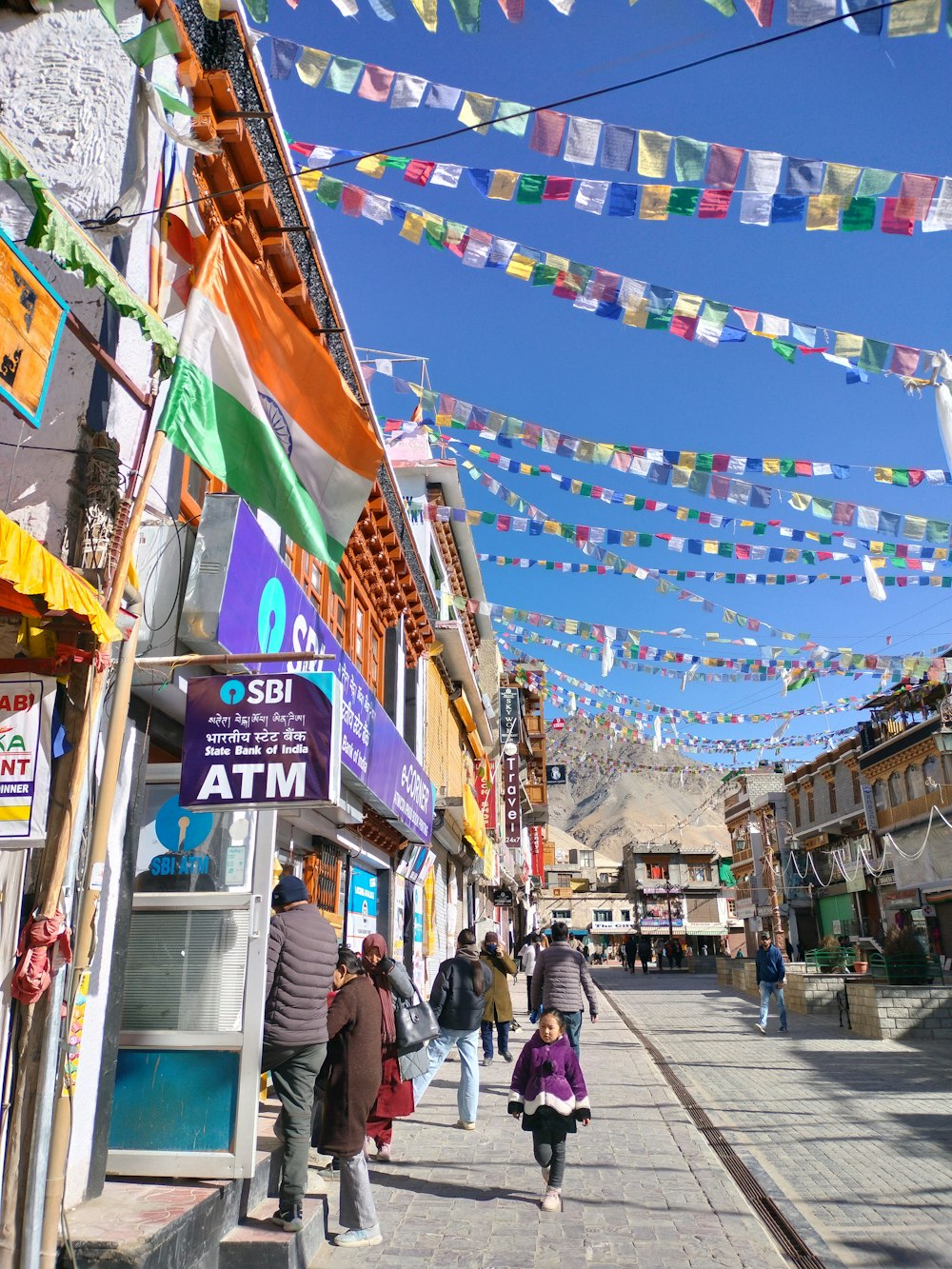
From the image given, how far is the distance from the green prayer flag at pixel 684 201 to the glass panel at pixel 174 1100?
20.5 feet

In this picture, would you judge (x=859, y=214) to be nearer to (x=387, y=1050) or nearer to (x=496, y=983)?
(x=387, y=1050)

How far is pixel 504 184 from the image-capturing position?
6.46 m

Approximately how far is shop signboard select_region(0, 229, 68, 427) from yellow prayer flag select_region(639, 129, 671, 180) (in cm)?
383

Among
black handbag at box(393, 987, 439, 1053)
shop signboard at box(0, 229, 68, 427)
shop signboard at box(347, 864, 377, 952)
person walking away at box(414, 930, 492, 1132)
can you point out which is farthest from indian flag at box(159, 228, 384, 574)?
shop signboard at box(347, 864, 377, 952)

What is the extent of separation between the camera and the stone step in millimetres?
4574

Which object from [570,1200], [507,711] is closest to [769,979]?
[570,1200]

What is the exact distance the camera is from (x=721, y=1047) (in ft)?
46.3

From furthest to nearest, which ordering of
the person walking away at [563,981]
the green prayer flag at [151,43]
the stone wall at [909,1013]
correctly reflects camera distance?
the stone wall at [909,1013]
the person walking away at [563,981]
the green prayer flag at [151,43]

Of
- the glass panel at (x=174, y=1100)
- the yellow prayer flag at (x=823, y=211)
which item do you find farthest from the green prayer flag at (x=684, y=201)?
the glass panel at (x=174, y=1100)

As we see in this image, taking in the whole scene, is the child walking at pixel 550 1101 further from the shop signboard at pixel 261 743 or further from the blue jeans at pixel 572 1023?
the blue jeans at pixel 572 1023

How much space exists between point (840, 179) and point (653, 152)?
1245 millimetres

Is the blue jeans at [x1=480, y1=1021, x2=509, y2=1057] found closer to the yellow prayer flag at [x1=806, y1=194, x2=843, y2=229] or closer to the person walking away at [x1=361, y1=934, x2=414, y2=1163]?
the person walking away at [x1=361, y1=934, x2=414, y2=1163]

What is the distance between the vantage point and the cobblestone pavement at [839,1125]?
5.35m

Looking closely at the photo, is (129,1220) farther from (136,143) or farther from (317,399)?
(136,143)
